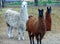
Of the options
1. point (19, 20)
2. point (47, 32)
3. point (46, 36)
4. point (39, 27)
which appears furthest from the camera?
point (47, 32)

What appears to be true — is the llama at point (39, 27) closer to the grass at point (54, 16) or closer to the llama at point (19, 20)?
the llama at point (19, 20)

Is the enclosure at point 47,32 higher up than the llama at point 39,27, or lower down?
lower down

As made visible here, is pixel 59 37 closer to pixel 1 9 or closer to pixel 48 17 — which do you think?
pixel 48 17

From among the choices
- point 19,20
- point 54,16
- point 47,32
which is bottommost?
point 47,32

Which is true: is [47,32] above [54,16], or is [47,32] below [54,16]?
below

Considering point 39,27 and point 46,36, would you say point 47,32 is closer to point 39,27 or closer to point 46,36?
point 46,36

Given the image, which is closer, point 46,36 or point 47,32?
point 46,36

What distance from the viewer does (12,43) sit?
38.7ft

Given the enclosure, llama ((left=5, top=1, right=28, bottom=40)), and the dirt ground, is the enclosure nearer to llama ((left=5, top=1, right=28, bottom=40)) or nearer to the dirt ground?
the dirt ground

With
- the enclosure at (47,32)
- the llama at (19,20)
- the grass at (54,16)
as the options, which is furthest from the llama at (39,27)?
the grass at (54,16)

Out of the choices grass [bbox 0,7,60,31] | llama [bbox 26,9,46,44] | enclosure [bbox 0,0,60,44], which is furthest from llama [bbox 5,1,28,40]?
grass [bbox 0,7,60,31]

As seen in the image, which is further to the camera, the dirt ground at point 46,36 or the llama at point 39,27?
the dirt ground at point 46,36

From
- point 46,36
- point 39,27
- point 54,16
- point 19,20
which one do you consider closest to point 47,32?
point 46,36

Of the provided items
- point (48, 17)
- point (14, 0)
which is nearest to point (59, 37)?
point (48, 17)
